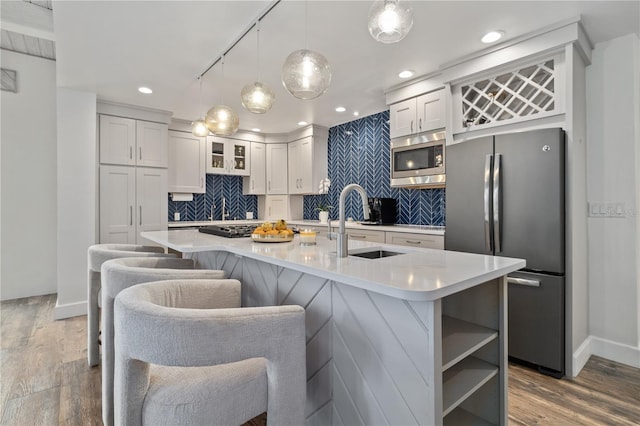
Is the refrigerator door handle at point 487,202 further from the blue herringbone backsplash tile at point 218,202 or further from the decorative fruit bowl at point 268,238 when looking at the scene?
the blue herringbone backsplash tile at point 218,202

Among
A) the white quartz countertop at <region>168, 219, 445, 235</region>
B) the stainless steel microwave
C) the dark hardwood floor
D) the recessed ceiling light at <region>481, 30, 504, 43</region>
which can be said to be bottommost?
the dark hardwood floor

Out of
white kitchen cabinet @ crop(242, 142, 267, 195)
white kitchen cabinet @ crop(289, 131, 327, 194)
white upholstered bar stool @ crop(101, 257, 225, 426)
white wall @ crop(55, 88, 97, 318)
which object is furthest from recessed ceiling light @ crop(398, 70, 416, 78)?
white wall @ crop(55, 88, 97, 318)

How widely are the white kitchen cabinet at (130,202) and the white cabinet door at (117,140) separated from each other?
107 millimetres

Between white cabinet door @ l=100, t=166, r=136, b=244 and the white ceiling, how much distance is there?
0.95m

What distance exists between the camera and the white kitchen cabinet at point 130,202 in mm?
3863

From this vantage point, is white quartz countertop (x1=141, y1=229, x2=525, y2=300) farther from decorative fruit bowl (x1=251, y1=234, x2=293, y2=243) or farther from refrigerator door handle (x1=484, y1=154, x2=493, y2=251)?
refrigerator door handle (x1=484, y1=154, x2=493, y2=251)

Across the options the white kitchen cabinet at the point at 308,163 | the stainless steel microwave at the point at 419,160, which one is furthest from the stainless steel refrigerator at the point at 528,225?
the white kitchen cabinet at the point at 308,163

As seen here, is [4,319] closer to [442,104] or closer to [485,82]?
[442,104]

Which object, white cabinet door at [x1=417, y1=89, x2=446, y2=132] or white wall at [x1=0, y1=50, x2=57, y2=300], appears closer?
white cabinet door at [x1=417, y1=89, x2=446, y2=132]

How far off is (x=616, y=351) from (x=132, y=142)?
5.21m

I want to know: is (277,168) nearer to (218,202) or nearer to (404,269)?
(218,202)

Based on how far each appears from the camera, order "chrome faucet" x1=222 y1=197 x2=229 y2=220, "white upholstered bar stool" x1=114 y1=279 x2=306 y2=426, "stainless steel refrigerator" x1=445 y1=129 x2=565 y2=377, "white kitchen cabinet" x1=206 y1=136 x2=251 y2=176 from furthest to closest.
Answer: "chrome faucet" x1=222 y1=197 x2=229 y2=220 → "white kitchen cabinet" x1=206 y1=136 x2=251 y2=176 → "stainless steel refrigerator" x1=445 y1=129 x2=565 y2=377 → "white upholstered bar stool" x1=114 y1=279 x2=306 y2=426

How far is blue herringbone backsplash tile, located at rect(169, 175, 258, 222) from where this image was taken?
5.13 meters

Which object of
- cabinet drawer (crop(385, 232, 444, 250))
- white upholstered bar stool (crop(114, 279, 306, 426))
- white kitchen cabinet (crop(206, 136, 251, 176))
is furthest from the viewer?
white kitchen cabinet (crop(206, 136, 251, 176))
